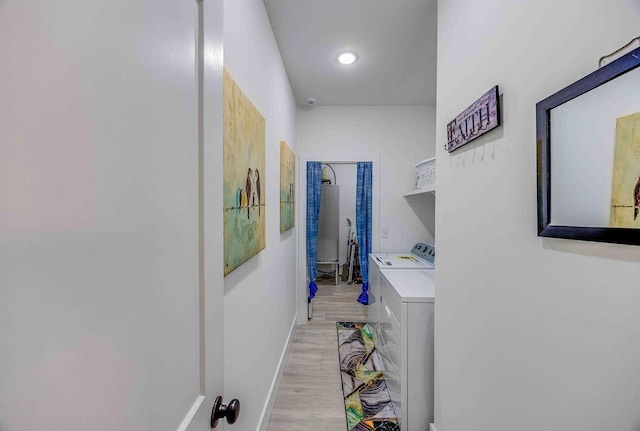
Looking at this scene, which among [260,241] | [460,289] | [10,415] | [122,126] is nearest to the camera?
[10,415]

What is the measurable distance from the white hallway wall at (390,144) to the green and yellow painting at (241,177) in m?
1.82

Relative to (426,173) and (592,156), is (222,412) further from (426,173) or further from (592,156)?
(426,173)

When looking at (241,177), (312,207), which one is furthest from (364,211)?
(241,177)

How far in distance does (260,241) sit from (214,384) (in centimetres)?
84

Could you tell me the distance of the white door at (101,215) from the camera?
0.27 metres

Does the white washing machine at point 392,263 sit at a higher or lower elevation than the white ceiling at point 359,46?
lower

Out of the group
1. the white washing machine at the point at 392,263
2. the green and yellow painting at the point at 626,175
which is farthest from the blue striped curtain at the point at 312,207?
the green and yellow painting at the point at 626,175

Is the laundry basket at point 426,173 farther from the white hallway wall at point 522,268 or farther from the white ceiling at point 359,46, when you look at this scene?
the white hallway wall at point 522,268

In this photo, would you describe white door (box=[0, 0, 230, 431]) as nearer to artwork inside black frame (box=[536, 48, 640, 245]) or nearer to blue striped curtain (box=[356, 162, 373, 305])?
artwork inside black frame (box=[536, 48, 640, 245])

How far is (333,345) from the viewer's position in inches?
107

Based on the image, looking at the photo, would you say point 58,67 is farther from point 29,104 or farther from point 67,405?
point 67,405

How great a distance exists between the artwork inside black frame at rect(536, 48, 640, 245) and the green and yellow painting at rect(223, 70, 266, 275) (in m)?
0.96

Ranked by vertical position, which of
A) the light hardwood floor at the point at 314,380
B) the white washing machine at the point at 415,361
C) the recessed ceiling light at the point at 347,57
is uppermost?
the recessed ceiling light at the point at 347,57

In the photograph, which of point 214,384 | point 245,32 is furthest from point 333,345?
point 245,32
